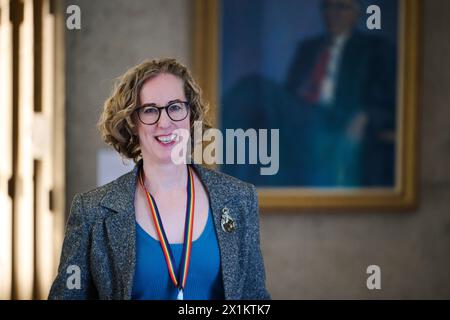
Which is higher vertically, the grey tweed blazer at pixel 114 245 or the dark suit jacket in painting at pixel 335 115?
the dark suit jacket in painting at pixel 335 115

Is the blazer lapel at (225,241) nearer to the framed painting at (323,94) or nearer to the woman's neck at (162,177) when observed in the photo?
the woman's neck at (162,177)

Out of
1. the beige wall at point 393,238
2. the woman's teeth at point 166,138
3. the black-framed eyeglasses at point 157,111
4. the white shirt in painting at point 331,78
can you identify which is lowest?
the beige wall at point 393,238

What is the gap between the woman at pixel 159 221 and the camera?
710 millimetres

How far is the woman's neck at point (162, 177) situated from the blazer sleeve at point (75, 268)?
102 mm

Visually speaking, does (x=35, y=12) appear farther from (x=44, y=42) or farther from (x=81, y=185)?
(x=81, y=185)

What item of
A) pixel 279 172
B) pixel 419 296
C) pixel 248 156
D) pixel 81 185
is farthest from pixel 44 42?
pixel 419 296

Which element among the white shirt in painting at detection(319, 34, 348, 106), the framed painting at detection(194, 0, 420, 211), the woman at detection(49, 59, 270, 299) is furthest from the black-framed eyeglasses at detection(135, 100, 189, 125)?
the white shirt in painting at detection(319, 34, 348, 106)

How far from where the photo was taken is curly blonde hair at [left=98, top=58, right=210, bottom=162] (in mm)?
750

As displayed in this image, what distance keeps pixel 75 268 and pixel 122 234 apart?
8 cm

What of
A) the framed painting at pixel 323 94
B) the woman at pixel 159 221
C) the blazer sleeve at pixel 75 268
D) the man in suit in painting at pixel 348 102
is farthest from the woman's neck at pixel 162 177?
the man in suit in painting at pixel 348 102

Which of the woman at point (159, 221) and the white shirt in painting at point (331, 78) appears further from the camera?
the white shirt in painting at point (331, 78)

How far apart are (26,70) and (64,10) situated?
0.17 m

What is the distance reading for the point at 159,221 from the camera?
0.73 m
